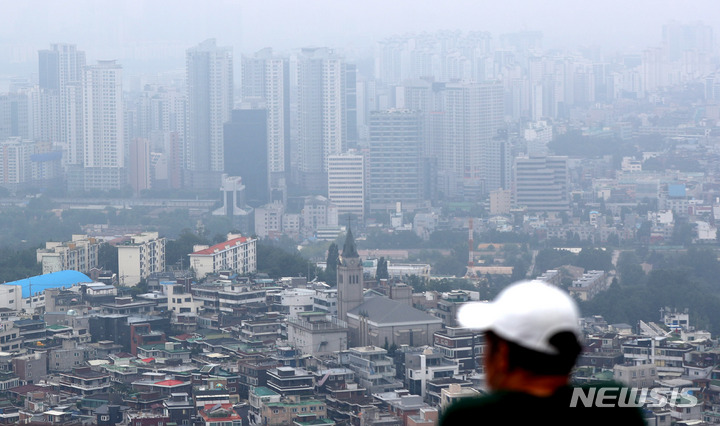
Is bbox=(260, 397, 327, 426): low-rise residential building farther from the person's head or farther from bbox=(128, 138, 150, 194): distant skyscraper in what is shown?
bbox=(128, 138, 150, 194): distant skyscraper

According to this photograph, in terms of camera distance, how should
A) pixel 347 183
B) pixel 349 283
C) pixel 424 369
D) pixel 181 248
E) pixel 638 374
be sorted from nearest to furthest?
pixel 638 374, pixel 424 369, pixel 349 283, pixel 181 248, pixel 347 183

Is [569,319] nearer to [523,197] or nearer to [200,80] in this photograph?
[523,197]

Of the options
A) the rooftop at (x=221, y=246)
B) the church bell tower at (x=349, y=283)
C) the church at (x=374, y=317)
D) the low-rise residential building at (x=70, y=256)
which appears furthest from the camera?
the low-rise residential building at (x=70, y=256)

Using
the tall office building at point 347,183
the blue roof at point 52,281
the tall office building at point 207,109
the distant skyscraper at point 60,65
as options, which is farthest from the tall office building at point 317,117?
the blue roof at point 52,281

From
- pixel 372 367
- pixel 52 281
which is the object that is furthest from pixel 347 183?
pixel 372 367

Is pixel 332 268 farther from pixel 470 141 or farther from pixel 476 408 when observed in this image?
pixel 470 141

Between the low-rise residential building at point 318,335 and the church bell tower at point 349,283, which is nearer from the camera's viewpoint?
the low-rise residential building at point 318,335

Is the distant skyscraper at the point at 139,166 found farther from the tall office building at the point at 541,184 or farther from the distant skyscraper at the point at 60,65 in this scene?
the tall office building at the point at 541,184
